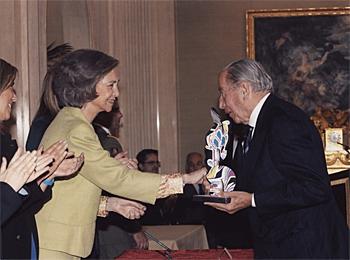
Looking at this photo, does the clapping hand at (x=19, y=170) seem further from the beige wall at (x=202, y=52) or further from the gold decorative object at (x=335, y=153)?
the beige wall at (x=202, y=52)

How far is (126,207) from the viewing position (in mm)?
5055

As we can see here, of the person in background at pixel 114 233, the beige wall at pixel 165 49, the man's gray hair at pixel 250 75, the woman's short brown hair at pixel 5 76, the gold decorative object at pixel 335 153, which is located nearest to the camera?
the woman's short brown hair at pixel 5 76

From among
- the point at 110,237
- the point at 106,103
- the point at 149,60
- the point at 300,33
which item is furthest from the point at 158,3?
the point at 106,103

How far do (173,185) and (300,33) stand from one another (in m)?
8.86

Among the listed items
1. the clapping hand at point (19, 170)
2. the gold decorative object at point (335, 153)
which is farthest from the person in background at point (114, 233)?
the gold decorative object at point (335, 153)

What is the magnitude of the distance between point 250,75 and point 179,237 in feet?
9.35

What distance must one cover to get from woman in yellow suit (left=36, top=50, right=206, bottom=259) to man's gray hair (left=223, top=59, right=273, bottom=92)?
0.61 metres

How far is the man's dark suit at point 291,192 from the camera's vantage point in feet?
14.1

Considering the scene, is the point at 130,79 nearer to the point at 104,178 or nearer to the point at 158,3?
the point at 158,3

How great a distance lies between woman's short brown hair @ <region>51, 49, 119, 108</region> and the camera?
468 centimetres

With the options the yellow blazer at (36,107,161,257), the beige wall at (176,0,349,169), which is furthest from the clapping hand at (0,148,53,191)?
the beige wall at (176,0,349,169)

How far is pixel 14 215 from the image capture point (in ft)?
13.6

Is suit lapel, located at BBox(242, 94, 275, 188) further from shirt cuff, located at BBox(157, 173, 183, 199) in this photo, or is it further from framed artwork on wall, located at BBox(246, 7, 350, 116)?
framed artwork on wall, located at BBox(246, 7, 350, 116)

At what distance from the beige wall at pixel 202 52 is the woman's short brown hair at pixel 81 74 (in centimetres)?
864
